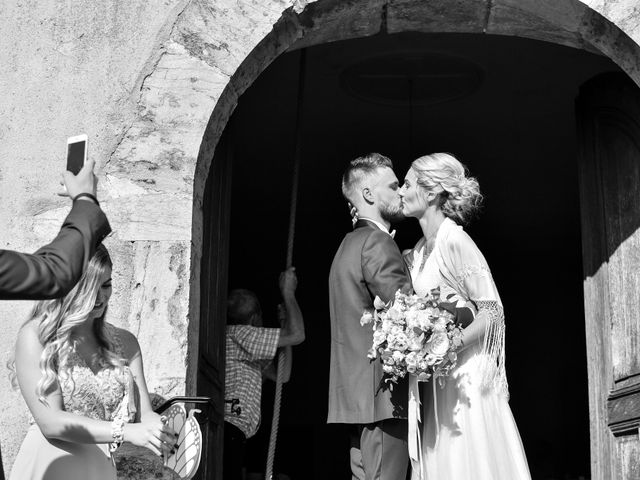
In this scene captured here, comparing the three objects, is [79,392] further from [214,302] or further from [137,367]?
[214,302]

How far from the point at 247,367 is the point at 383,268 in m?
1.74

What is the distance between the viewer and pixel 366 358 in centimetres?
415

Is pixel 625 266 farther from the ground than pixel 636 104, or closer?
closer

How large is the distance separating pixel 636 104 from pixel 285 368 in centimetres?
226

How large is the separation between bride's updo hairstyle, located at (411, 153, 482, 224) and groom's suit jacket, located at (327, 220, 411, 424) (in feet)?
0.97

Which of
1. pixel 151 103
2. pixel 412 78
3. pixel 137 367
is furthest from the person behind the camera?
pixel 412 78

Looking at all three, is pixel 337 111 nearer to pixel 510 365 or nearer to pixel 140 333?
pixel 140 333

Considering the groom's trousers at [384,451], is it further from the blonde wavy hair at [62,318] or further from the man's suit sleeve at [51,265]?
the man's suit sleeve at [51,265]

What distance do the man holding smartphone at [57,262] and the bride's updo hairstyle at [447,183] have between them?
1971mm

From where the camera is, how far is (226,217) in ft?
16.6

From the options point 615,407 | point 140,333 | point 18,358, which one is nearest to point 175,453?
point 18,358

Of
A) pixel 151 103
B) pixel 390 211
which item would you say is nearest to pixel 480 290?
pixel 390 211

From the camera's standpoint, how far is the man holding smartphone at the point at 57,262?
2369mm

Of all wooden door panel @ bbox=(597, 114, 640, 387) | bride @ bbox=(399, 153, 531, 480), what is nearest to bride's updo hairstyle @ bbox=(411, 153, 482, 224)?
bride @ bbox=(399, 153, 531, 480)
